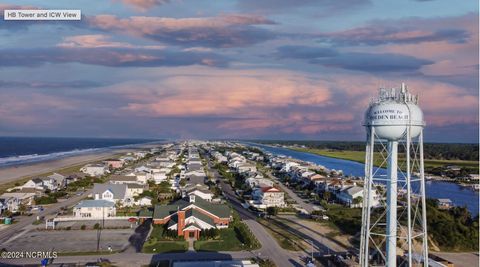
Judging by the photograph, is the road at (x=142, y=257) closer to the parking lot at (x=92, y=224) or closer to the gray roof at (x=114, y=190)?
the parking lot at (x=92, y=224)

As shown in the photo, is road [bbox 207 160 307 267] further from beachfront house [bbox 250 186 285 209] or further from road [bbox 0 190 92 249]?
road [bbox 0 190 92 249]

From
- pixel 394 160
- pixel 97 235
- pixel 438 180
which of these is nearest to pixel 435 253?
pixel 394 160

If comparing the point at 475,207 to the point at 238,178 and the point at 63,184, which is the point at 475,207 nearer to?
the point at 238,178

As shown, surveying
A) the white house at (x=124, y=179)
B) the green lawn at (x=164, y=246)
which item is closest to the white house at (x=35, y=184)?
the white house at (x=124, y=179)

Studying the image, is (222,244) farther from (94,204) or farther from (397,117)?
(397,117)

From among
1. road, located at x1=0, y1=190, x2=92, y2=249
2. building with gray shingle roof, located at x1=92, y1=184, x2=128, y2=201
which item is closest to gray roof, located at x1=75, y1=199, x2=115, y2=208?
road, located at x1=0, y1=190, x2=92, y2=249

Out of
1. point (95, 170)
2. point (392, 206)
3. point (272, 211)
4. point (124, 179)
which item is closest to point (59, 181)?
point (124, 179)
